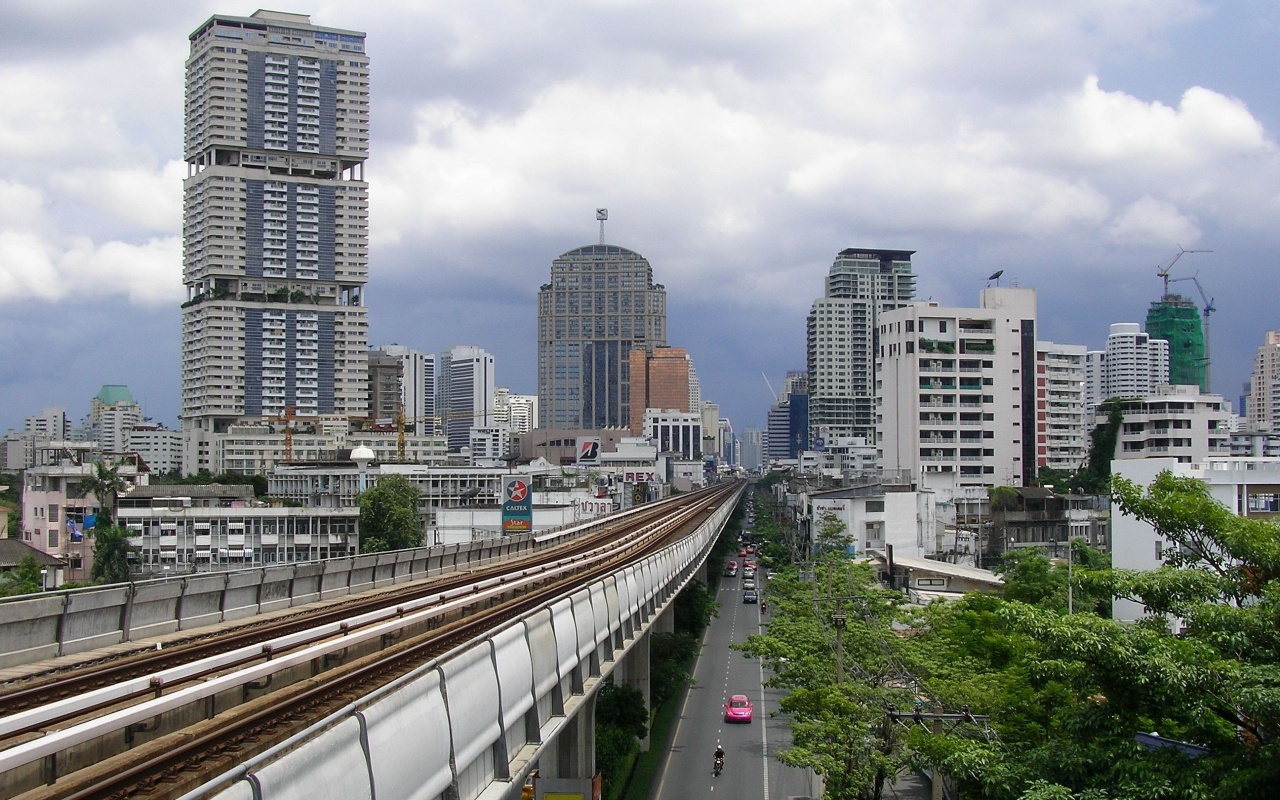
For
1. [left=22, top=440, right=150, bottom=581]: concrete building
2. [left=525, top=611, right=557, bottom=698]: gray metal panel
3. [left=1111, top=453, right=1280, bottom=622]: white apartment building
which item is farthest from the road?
[left=22, top=440, right=150, bottom=581]: concrete building

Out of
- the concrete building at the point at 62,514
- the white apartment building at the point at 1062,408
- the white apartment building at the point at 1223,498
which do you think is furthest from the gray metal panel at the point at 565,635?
the white apartment building at the point at 1062,408

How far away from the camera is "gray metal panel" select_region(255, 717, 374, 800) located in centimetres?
780

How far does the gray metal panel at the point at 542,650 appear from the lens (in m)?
14.8

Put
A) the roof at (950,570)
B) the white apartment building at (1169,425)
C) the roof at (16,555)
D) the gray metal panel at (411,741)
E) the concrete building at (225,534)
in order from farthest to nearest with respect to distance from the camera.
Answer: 1. the white apartment building at (1169,425)
2. the concrete building at (225,534)
3. the roof at (16,555)
4. the roof at (950,570)
5. the gray metal panel at (411,741)

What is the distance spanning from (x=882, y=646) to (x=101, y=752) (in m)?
22.0

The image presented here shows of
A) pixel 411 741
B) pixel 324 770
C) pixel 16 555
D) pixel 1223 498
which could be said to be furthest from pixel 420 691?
pixel 16 555

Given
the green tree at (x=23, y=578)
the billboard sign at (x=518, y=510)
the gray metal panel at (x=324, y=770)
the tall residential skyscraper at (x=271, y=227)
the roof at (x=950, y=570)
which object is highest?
the tall residential skyscraper at (x=271, y=227)

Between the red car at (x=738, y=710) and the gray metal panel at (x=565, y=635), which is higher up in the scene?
the gray metal panel at (x=565, y=635)

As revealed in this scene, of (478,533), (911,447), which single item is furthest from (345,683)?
(911,447)

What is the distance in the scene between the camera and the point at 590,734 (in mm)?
25531

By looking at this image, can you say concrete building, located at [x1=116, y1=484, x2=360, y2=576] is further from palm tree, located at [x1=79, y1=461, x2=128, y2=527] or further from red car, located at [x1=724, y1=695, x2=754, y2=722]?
red car, located at [x1=724, y1=695, x2=754, y2=722]

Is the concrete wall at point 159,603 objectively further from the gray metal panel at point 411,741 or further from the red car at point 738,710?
the red car at point 738,710

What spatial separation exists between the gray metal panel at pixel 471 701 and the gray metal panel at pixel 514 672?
0.29m

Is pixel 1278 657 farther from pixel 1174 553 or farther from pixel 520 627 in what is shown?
pixel 520 627
